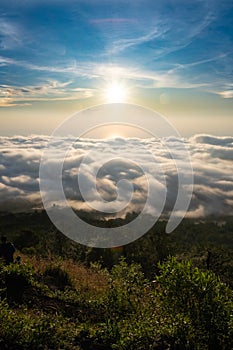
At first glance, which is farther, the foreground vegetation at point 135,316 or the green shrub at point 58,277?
the green shrub at point 58,277

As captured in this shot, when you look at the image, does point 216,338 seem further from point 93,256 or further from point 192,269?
point 93,256

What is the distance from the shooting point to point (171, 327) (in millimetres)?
6465

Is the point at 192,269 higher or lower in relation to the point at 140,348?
higher

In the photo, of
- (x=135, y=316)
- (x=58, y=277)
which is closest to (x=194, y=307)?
(x=135, y=316)

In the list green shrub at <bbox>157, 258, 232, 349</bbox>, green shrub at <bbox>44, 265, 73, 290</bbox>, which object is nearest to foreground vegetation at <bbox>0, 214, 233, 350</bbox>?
green shrub at <bbox>157, 258, 232, 349</bbox>

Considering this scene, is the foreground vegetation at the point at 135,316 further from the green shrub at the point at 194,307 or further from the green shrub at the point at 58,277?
the green shrub at the point at 58,277

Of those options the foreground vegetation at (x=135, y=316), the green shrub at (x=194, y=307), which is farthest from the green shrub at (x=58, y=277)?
the green shrub at (x=194, y=307)

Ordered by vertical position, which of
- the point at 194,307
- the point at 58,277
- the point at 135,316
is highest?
the point at 194,307

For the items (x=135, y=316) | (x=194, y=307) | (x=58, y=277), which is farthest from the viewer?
(x=58, y=277)

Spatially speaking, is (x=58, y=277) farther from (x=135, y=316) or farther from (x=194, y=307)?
(x=194, y=307)

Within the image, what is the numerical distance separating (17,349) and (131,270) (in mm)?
3208

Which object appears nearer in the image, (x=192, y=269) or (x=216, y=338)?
(x=216, y=338)

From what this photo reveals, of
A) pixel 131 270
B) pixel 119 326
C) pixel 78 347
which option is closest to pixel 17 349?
pixel 78 347

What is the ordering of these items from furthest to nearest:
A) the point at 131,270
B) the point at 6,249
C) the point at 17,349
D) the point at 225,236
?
1. the point at 225,236
2. the point at 6,249
3. the point at 131,270
4. the point at 17,349
